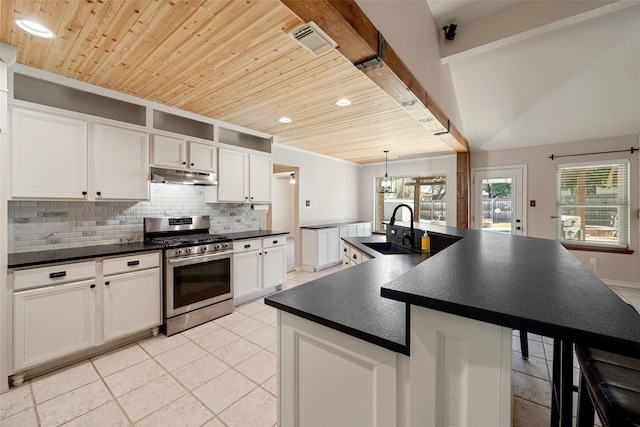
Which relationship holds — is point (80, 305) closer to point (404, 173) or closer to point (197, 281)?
point (197, 281)

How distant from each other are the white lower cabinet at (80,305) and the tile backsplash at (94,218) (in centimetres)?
53

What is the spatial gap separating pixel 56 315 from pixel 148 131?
187 centimetres

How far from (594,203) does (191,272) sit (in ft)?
20.7

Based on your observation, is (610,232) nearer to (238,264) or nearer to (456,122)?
(456,122)

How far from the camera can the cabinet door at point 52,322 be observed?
1.97 meters

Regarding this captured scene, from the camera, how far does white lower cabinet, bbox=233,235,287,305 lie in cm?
347

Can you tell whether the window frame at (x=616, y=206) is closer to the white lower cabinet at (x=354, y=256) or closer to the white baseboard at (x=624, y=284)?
the white baseboard at (x=624, y=284)

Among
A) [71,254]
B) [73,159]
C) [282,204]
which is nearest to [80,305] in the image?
[71,254]

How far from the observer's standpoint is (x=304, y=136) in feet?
14.1

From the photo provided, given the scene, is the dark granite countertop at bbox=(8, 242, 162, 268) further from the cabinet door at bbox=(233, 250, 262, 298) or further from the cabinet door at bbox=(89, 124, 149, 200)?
the cabinet door at bbox=(233, 250, 262, 298)

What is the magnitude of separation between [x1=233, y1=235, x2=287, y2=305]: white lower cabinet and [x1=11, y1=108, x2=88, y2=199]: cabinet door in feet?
5.55

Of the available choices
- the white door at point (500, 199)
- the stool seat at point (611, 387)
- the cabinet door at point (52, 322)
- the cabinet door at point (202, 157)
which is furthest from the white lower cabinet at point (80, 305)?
the white door at point (500, 199)

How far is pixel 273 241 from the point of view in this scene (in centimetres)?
395

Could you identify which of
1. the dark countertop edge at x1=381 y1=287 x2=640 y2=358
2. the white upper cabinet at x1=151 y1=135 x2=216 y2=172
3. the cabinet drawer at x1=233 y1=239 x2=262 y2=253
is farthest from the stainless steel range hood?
the dark countertop edge at x1=381 y1=287 x2=640 y2=358
